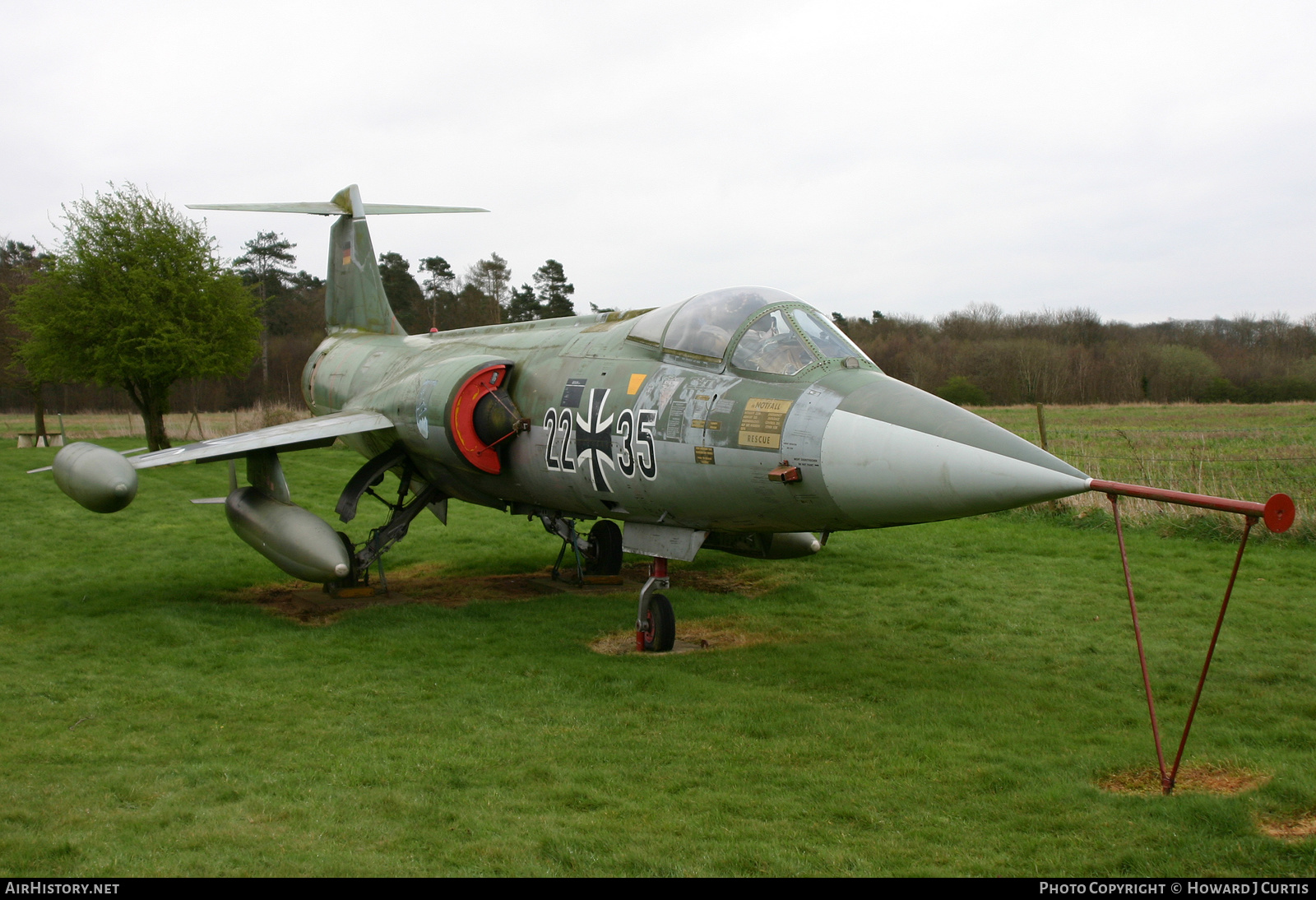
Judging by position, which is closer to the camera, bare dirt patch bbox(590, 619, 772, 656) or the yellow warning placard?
the yellow warning placard

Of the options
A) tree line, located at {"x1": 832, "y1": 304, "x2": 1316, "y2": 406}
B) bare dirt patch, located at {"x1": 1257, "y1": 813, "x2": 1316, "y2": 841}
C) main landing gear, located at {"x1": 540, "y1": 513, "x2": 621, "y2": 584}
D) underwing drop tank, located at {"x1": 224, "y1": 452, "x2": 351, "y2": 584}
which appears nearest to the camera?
bare dirt patch, located at {"x1": 1257, "y1": 813, "x2": 1316, "y2": 841}

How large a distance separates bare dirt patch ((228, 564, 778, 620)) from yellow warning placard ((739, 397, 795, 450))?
4439 millimetres

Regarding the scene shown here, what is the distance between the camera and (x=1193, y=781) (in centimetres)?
475

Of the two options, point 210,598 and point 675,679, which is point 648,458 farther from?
point 210,598

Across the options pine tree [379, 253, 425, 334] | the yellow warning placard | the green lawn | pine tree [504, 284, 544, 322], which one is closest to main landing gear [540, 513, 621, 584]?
the green lawn

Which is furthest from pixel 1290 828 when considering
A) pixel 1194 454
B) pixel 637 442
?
pixel 1194 454

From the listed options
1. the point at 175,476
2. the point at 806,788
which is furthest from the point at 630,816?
the point at 175,476

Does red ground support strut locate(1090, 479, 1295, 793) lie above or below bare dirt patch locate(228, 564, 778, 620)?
above

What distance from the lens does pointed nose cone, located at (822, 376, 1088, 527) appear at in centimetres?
532

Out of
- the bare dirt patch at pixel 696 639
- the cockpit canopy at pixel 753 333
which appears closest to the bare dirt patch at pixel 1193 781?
the cockpit canopy at pixel 753 333

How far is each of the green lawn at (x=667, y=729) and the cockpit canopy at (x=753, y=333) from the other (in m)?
2.51

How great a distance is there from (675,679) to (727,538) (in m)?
2.97

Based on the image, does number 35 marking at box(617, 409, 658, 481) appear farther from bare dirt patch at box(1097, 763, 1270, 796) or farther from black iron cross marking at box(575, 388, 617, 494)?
bare dirt patch at box(1097, 763, 1270, 796)

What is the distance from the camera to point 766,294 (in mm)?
7551
